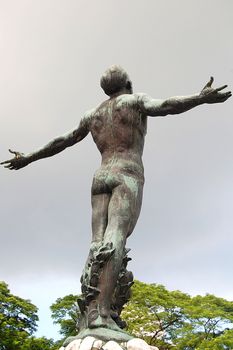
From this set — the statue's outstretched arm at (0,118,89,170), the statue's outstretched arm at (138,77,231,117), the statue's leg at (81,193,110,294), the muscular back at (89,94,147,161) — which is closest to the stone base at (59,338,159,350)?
the statue's leg at (81,193,110,294)

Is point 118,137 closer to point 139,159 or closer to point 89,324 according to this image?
point 139,159

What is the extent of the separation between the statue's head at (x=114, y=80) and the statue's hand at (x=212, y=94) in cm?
164

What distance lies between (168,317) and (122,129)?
2549 cm

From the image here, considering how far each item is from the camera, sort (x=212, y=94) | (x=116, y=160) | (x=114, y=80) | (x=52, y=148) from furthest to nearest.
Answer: (x=52, y=148) < (x=114, y=80) < (x=116, y=160) < (x=212, y=94)

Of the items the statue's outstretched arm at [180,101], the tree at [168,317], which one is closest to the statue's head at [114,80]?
the statue's outstretched arm at [180,101]

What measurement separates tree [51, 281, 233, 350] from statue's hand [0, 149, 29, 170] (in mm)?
21826

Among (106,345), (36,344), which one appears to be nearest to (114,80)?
(106,345)

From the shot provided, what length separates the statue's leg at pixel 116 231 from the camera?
5629mm

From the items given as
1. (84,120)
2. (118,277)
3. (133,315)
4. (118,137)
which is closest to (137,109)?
(118,137)

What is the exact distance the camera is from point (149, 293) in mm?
31047

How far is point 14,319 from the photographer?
30.5 m

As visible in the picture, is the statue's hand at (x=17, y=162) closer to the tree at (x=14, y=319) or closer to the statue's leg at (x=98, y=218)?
the statue's leg at (x=98, y=218)

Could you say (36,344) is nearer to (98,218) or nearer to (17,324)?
(17,324)

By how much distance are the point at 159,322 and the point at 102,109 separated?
81.8 feet
